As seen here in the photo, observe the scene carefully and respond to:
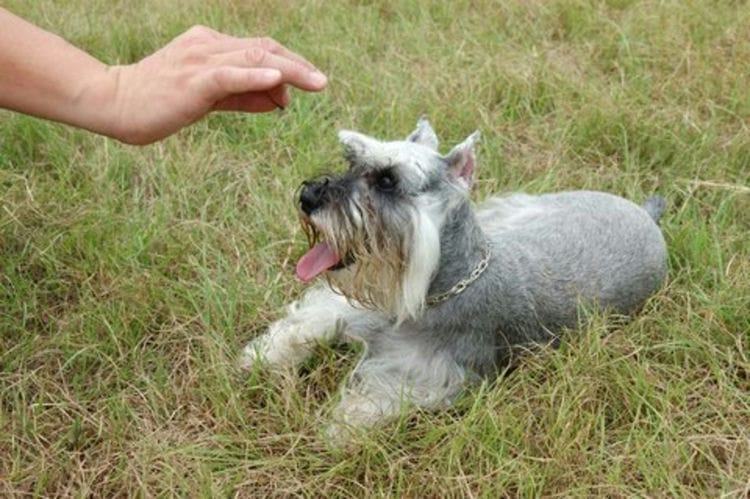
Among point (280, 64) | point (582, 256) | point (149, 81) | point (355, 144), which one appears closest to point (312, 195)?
point (355, 144)

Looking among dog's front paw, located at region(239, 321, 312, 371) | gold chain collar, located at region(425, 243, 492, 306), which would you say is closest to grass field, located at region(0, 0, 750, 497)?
dog's front paw, located at region(239, 321, 312, 371)

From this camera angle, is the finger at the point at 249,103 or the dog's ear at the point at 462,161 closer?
the finger at the point at 249,103

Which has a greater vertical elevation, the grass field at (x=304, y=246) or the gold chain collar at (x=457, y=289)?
the gold chain collar at (x=457, y=289)

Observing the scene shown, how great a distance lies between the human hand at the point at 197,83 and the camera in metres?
2.37

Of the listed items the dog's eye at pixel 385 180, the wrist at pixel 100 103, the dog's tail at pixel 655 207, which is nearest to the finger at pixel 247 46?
the wrist at pixel 100 103

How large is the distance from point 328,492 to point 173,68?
134 centimetres

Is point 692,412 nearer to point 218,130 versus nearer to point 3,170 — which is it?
point 218,130

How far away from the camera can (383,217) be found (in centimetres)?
273

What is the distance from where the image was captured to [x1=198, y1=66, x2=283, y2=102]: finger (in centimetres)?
231

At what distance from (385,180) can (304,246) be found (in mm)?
1023

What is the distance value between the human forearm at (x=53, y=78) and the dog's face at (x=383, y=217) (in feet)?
2.25

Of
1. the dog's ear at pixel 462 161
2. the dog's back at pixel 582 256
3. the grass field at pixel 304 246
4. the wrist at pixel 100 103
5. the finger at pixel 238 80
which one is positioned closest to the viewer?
the finger at pixel 238 80

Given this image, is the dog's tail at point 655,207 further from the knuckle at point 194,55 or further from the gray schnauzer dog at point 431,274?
the knuckle at point 194,55

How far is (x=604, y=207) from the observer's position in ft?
12.0
